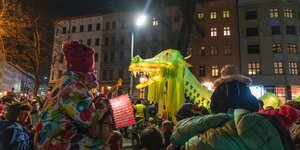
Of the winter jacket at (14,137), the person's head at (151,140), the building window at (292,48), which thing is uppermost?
the building window at (292,48)

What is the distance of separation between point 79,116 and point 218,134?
3.99 feet

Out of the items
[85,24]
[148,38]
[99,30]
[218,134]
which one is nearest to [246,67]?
[148,38]

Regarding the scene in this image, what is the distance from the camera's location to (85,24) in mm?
56375

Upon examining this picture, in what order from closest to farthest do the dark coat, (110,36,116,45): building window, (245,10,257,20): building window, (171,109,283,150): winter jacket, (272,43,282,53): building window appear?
(171,109,283,150): winter jacket
the dark coat
(272,43,282,53): building window
(245,10,257,20): building window
(110,36,116,45): building window

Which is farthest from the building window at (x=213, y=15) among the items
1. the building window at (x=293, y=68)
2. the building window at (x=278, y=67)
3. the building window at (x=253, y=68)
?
the building window at (x=293, y=68)

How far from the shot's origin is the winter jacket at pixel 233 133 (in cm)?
240

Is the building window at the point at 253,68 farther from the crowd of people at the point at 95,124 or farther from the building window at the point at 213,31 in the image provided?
the crowd of people at the point at 95,124

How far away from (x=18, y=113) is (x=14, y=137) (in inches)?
22.1

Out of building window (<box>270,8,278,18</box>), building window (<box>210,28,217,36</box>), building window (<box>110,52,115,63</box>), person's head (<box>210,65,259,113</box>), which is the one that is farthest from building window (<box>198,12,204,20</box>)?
person's head (<box>210,65,259,113</box>)

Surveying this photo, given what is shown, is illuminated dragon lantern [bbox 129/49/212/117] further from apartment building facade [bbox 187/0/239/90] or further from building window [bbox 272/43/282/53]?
building window [bbox 272/43/282/53]

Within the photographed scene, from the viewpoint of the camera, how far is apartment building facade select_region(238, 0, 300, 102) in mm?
40031

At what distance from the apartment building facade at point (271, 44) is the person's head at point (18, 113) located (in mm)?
38449

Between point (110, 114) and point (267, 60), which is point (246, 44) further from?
point (110, 114)

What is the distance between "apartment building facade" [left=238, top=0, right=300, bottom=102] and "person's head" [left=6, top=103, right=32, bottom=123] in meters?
38.4
